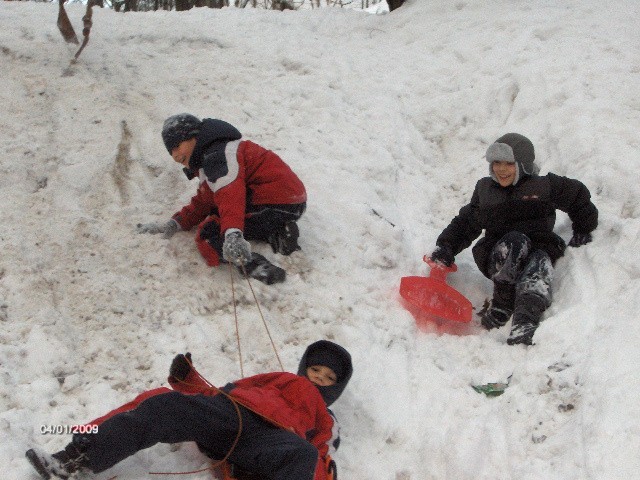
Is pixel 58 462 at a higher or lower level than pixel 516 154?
lower

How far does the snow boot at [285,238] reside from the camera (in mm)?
4445

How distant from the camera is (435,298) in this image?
13.8 feet

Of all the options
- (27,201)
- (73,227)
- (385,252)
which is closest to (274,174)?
(385,252)

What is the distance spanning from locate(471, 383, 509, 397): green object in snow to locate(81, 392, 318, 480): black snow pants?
3.99ft

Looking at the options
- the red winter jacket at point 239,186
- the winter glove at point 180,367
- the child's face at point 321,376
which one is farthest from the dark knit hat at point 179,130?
the child's face at point 321,376

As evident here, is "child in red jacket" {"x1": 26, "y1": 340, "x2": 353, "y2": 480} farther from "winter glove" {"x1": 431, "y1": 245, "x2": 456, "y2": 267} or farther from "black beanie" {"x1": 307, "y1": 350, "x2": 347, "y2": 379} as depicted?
"winter glove" {"x1": 431, "y1": 245, "x2": 456, "y2": 267}

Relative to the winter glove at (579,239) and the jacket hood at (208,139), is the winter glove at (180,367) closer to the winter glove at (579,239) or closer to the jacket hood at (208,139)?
the jacket hood at (208,139)

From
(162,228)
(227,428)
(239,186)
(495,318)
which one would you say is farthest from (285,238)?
(227,428)

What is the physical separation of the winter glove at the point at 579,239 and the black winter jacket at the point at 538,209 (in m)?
0.03

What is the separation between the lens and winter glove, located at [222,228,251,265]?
387cm

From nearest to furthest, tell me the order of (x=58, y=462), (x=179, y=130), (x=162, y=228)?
(x=58, y=462)
(x=179, y=130)
(x=162, y=228)

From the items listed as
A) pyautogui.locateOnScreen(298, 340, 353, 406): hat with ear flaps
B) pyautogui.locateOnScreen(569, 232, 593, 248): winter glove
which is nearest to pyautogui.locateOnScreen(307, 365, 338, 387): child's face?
pyautogui.locateOnScreen(298, 340, 353, 406): hat with ear flaps

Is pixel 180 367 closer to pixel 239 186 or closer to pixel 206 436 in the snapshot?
pixel 206 436

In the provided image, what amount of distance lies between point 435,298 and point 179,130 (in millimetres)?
2026
